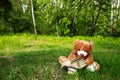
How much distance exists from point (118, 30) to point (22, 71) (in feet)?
55.2

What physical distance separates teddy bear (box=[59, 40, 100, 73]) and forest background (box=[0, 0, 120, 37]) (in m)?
13.9

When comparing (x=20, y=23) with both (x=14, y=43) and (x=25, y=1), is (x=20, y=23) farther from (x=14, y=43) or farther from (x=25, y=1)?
(x=14, y=43)

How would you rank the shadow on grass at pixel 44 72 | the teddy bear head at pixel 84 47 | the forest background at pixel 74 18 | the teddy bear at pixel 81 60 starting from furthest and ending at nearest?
1. the forest background at pixel 74 18
2. the teddy bear head at pixel 84 47
3. the teddy bear at pixel 81 60
4. the shadow on grass at pixel 44 72

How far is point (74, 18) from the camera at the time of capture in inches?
835

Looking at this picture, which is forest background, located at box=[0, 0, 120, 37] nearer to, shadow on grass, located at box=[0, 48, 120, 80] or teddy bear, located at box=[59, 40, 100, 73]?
shadow on grass, located at box=[0, 48, 120, 80]

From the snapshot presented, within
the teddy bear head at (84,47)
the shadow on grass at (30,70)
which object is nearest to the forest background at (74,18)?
the shadow on grass at (30,70)

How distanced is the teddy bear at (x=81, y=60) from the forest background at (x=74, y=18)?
1394 cm

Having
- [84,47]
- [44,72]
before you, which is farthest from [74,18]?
[44,72]

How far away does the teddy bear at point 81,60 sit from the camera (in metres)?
5.63

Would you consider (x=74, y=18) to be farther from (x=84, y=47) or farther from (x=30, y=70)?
(x=30, y=70)

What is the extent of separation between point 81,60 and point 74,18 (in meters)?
A: 15.7

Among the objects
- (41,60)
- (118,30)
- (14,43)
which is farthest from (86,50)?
(118,30)

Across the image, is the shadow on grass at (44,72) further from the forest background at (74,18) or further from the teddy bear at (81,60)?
the forest background at (74,18)

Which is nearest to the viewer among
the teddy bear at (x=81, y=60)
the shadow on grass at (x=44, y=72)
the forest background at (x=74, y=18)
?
the shadow on grass at (x=44, y=72)
